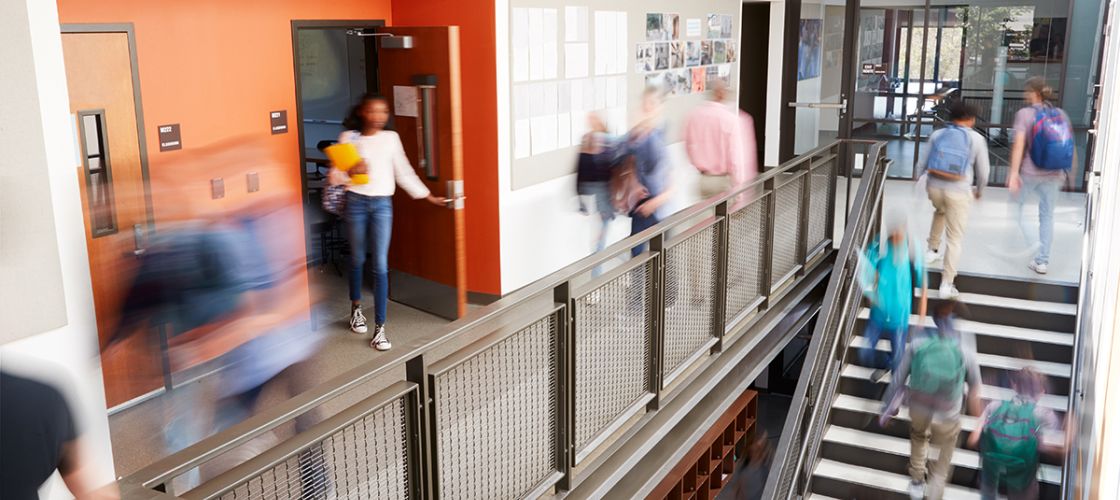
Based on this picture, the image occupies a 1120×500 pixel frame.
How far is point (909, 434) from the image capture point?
834 cm

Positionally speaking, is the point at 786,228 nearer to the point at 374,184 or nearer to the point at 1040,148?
the point at 1040,148

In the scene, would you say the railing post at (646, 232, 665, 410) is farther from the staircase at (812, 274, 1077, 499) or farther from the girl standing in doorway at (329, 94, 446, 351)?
the staircase at (812, 274, 1077, 499)

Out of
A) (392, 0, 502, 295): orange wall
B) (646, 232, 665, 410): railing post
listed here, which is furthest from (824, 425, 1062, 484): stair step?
(646, 232, 665, 410): railing post

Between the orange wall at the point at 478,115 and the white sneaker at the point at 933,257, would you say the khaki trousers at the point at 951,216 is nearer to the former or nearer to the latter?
the white sneaker at the point at 933,257

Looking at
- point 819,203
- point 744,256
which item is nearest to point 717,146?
point 744,256

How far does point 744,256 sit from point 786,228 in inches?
43.5

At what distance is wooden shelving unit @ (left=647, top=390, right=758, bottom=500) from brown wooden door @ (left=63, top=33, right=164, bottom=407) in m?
4.60

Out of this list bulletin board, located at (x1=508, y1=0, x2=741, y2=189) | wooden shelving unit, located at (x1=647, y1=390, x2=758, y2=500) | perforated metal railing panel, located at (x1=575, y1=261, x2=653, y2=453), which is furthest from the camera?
wooden shelving unit, located at (x1=647, y1=390, x2=758, y2=500)

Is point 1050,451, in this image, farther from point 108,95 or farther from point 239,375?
point 108,95

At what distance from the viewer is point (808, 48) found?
38.3 ft

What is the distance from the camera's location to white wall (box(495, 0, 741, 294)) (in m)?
7.69

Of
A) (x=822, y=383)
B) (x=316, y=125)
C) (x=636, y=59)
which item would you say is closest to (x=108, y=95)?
(x=822, y=383)

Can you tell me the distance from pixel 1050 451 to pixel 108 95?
A: 7.61 meters

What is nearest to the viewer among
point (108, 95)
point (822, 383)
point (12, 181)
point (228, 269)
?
point (12, 181)
